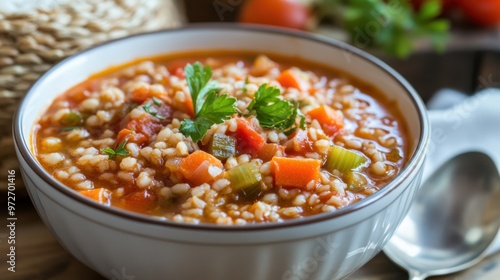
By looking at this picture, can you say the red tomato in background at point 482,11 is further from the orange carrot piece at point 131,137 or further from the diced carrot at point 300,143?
the orange carrot piece at point 131,137

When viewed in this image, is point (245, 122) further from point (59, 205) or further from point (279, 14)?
point (279, 14)

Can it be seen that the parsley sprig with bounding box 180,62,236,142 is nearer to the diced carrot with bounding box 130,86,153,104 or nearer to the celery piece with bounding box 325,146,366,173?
the diced carrot with bounding box 130,86,153,104

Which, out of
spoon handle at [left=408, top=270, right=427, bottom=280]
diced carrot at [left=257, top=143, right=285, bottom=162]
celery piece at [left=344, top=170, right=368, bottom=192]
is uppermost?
diced carrot at [left=257, top=143, right=285, bottom=162]

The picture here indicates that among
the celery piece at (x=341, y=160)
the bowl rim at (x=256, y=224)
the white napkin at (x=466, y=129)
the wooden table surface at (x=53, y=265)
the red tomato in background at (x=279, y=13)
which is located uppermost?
the bowl rim at (x=256, y=224)

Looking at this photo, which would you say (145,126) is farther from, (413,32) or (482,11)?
(482,11)

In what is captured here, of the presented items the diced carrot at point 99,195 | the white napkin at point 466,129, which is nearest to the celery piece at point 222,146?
the diced carrot at point 99,195

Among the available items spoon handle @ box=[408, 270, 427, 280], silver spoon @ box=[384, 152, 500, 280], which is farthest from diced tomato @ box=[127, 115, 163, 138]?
spoon handle @ box=[408, 270, 427, 280]
